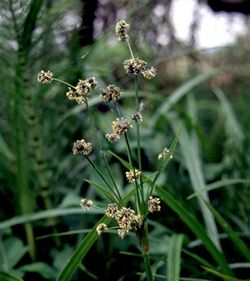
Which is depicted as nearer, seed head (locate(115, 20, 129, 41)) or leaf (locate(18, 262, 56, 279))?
seed head (locate(115, 20, 129, 41))

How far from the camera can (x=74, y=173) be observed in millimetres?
1754

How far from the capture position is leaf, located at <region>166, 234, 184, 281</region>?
994 millimetres

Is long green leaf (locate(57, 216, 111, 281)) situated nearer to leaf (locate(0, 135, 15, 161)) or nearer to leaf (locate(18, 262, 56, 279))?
leaf (locate(18, 262, 56, 279))

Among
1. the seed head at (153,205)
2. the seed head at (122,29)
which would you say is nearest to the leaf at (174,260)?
the seed head at (153,205)

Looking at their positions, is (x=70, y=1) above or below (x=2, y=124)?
above

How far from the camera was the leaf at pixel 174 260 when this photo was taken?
0.99m

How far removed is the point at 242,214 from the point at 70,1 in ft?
2.79

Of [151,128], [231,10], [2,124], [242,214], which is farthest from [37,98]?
[231,10]

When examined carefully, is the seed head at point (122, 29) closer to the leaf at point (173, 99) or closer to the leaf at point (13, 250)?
the leaf at point (13, 250)

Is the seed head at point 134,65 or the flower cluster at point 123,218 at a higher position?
the seed head at point 134,65

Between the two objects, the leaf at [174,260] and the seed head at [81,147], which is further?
the leaf at [174,260]

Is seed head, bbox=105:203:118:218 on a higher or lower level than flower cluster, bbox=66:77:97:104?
lower

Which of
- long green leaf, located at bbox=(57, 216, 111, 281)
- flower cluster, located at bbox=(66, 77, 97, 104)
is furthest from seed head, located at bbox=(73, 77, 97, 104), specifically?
long green leaf, located at bbox=(57, 216, 111, 281)

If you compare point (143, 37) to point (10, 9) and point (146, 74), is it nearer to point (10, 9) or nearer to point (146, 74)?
point (10, 9)
